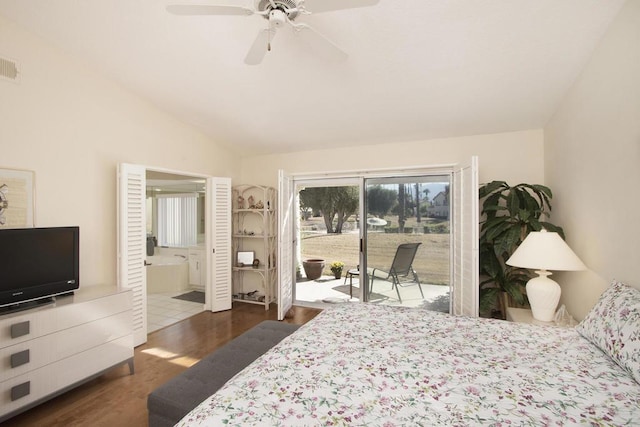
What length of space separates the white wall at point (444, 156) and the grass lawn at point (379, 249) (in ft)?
2.92

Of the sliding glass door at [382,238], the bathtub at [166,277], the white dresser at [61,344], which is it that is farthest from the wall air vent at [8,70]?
the bathtub at [166,277]

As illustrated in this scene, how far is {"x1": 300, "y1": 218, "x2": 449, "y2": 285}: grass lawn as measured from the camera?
3.83 metres

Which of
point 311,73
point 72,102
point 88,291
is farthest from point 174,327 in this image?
point 311,73

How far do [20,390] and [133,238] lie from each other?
1.46 metres

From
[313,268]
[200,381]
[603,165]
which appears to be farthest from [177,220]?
[603,165]

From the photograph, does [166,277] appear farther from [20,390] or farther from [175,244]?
[20,390]

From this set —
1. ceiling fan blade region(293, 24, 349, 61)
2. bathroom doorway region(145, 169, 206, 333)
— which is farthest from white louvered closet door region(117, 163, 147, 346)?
ceiling fan blade region(293, 24, 349, 61)

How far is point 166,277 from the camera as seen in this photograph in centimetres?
512

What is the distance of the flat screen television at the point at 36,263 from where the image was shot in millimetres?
2062

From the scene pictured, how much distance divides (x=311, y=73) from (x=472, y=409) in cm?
259

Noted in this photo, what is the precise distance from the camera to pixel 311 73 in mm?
2631

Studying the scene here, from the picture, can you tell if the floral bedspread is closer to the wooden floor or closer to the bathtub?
the wooden floor

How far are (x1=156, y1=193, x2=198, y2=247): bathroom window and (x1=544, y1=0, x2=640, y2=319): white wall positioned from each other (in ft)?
18.1

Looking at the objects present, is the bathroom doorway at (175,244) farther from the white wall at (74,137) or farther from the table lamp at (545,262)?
the table lamp at (545,262)
